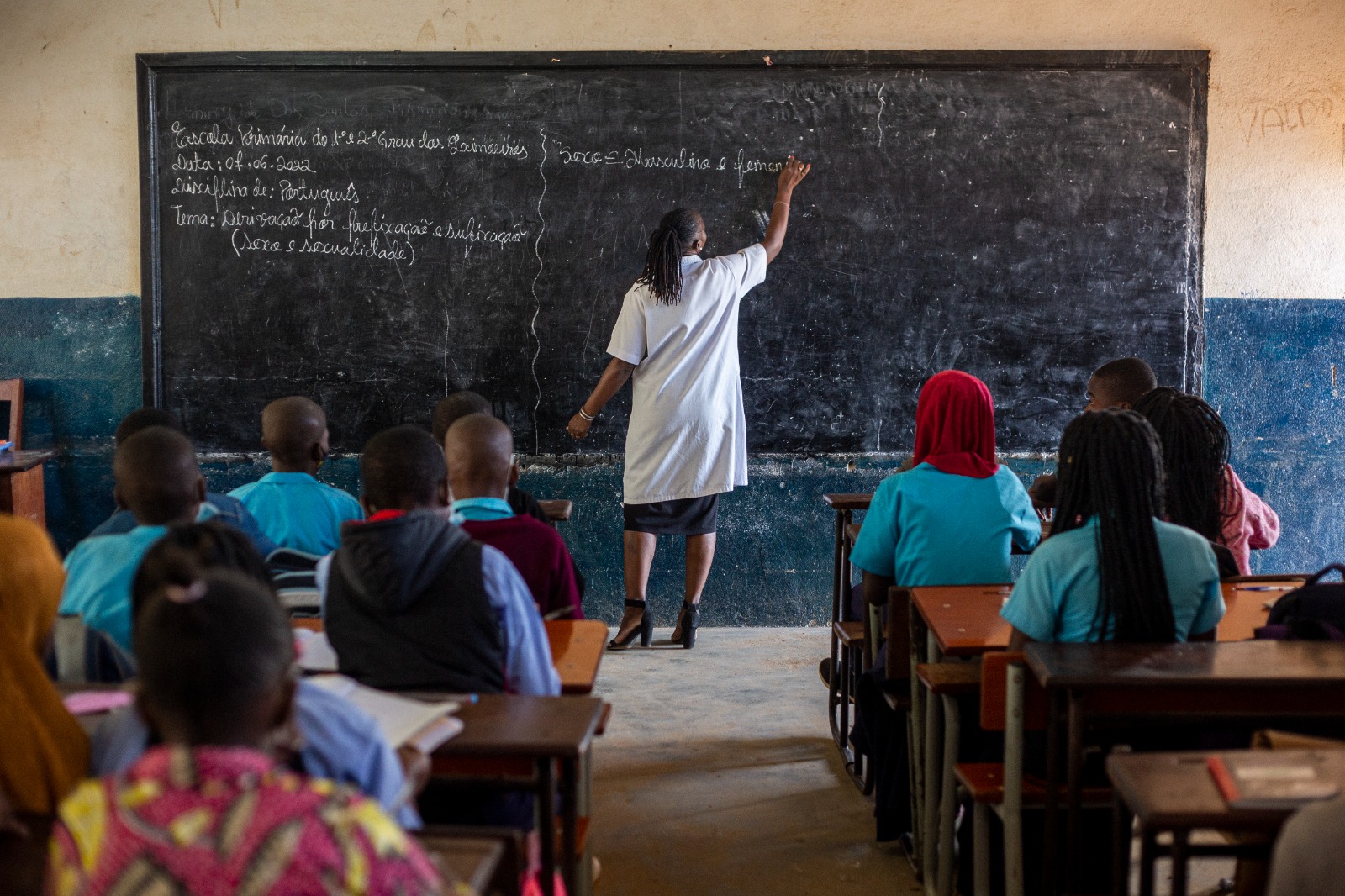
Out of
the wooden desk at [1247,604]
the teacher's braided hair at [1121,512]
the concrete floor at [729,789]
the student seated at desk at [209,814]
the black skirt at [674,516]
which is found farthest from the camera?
the black skirt at [674,516]

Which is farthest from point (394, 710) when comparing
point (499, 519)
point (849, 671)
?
point (849, 671)

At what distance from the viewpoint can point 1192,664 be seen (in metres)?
1.91

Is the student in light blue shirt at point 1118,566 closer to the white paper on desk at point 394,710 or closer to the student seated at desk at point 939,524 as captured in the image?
the student seated at desk at point 939,524

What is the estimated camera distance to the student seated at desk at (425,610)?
1840mm

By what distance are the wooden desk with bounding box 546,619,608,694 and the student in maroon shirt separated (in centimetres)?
6

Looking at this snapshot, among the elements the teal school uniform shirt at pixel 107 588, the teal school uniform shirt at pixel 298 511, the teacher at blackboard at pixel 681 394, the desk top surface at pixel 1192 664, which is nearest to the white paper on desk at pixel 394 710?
the teal school uniform shirt at pixel 107 588

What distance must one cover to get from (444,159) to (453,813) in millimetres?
3287

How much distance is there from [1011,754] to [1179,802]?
0.67m

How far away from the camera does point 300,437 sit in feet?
9.95

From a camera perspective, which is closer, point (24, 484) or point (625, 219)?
point (24, 484)

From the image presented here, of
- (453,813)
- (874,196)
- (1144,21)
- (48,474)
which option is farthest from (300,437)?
(1144,21)

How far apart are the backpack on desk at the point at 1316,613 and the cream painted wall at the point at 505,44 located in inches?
120

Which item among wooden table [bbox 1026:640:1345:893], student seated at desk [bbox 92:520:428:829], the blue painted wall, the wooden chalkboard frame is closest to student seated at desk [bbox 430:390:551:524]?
the blue painted wall

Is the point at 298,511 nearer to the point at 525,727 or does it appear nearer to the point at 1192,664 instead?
the point at 525,727
